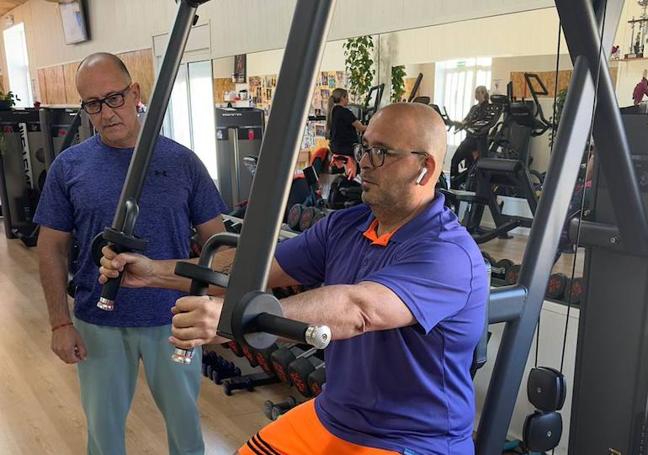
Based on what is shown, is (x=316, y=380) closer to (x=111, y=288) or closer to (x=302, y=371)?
(x=302, y=371)

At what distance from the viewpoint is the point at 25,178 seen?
7.38 m

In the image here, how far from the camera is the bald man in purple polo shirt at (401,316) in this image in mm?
1213

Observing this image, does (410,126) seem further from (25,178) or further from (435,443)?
(25,178)

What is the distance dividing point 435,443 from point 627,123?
909 mm

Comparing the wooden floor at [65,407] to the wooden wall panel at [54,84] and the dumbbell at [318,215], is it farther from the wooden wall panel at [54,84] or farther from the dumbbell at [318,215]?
the wooden wall panel at [54,84]

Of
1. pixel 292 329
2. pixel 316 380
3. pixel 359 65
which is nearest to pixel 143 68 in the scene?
pixel 359 65

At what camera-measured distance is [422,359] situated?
1305mm

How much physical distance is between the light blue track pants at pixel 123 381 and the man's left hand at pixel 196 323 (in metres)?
1.22

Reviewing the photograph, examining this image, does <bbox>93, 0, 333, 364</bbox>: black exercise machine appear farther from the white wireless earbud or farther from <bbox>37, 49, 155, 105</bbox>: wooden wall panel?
<bbox>37, 49, 155, 105</bbox>: wooden wall panel

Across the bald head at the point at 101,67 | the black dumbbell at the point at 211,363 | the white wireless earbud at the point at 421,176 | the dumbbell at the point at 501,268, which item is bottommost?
the black dumbbell at the point at 211,363

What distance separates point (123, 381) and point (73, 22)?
8343 millimetres

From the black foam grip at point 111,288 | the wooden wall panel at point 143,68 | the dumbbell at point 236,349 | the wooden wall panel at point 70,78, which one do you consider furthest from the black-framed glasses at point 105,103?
the wooden wall panel at point 143,68

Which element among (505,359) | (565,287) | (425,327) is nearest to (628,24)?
(565,287)

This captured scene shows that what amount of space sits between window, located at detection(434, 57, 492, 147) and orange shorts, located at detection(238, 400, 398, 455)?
2690mm
